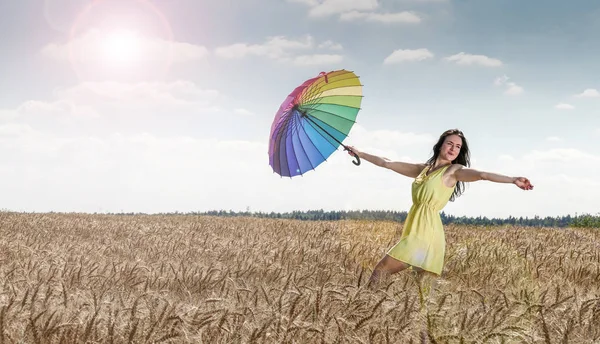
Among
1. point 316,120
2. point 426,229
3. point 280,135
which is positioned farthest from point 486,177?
point 280,135

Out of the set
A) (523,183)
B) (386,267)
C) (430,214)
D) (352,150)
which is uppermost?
(352,150)

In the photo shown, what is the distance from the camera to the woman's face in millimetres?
5703

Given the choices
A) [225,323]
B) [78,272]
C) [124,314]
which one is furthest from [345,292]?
[78,272]

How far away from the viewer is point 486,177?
16.8 ft

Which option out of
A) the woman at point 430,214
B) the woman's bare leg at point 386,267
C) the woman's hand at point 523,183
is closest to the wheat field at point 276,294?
the woman's bare leg at point 386,267

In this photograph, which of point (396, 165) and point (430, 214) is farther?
point (396, 165)

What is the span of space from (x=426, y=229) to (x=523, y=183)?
4.07ft

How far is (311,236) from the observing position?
10352 millimetres

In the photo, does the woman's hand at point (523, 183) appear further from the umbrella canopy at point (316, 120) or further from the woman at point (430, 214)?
the umbrella canopy at point (316, 120)

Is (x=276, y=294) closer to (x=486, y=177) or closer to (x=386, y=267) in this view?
(x=386, y=267)

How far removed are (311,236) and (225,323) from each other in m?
7.07

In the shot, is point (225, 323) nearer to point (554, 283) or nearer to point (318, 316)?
point (318, 316)

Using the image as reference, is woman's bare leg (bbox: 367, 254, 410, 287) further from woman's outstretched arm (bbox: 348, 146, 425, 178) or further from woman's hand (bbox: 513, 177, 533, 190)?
woman's hand (bbox: 513, 177, 533, 190)

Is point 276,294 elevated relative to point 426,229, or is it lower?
lower
